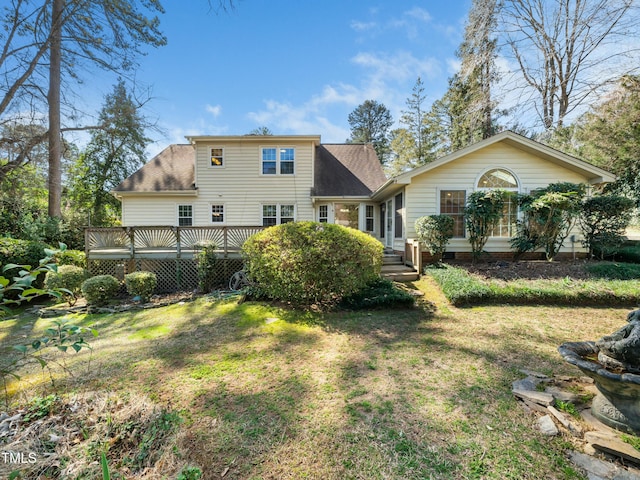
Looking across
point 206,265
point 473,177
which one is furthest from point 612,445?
point 473,177

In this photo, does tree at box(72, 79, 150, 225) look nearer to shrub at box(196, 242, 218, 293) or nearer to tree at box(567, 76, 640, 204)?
shrub at box(196, 242, 218, 293)

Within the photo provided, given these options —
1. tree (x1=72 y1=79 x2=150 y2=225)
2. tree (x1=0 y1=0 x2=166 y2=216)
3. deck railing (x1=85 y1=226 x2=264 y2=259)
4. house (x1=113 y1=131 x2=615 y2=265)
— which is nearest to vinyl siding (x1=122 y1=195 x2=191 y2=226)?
house (x1=113 y1=131 x2=615 y2=265)

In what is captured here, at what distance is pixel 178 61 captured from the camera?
38.5 feet

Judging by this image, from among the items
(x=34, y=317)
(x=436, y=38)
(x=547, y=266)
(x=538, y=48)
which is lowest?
(x=34, y=317)

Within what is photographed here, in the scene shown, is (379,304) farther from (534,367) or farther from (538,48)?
(538,48)

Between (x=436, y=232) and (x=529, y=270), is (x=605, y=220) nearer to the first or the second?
(x=529, y=270)

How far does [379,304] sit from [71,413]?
16.1 feet

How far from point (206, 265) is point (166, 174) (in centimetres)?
805

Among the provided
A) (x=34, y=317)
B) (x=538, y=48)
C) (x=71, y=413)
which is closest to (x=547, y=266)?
(x=71, y=413)

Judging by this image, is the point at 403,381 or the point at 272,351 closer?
the point at 403,381

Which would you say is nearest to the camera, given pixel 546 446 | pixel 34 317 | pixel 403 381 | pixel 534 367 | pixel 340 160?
pixel 546 446

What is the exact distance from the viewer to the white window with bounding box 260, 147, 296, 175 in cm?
1278

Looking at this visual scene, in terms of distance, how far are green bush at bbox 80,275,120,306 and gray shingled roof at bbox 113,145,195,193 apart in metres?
6.25

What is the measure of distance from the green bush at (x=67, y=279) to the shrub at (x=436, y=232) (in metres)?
9.87
